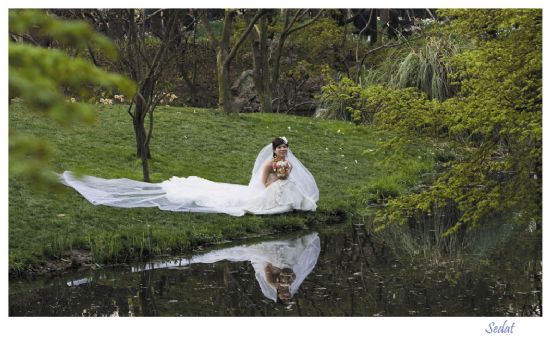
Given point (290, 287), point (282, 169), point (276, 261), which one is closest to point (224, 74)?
point (282, 169)

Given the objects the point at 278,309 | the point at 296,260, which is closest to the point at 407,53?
the point at 296,260

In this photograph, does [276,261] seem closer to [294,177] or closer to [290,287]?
[290,287]

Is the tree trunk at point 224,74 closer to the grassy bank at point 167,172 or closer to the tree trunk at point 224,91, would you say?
the tree trunk at point 224,91

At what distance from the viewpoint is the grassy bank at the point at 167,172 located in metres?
10.4

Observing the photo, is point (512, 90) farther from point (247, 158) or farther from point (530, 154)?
point (247, 158)

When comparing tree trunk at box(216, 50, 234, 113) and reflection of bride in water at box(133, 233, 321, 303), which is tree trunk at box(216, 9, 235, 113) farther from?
reflection of bride in water at box(133, 233, 321, 303)

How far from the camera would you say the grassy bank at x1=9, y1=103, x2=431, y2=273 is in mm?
10391

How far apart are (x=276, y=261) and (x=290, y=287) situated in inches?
46.6

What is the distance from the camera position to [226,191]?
1330 centimetres

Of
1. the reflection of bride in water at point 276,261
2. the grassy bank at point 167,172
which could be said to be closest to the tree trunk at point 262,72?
the grassy bank at point 167,172

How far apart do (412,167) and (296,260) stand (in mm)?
7842

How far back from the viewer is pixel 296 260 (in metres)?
10.5

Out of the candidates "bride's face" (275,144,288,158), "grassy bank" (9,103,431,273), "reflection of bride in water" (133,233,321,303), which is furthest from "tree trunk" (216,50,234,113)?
"reflection of bride in water" (133,233,321,303)
